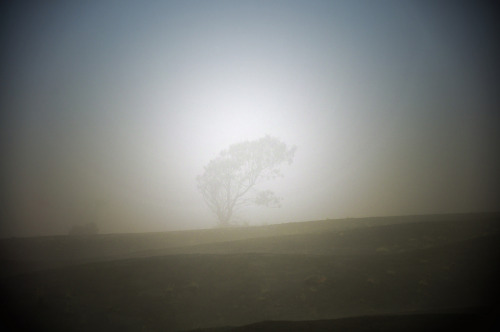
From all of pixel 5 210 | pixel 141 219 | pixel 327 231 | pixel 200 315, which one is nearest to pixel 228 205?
pixel 327 231

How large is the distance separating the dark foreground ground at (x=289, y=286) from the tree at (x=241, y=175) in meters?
19.4

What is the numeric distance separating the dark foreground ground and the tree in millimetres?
19418

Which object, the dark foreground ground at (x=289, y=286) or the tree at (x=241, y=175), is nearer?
the dark foreground ground at (x=289, y=286)

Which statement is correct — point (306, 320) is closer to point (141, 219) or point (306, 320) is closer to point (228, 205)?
point (228, 205)

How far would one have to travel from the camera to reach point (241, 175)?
36.8m

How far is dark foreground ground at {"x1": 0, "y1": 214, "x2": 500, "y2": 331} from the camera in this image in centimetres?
866

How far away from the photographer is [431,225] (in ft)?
52.3

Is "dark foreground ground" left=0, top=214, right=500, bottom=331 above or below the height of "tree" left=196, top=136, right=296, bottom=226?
below

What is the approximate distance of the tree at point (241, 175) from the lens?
3591 cm

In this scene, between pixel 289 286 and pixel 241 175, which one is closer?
pixel 289 286

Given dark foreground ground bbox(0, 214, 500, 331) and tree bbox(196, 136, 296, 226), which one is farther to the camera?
tree bbox(196, 136, 296, 226)

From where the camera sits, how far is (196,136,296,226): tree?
35906 millimetres

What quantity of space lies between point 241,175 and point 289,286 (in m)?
26.3

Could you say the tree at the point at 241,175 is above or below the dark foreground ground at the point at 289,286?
above
